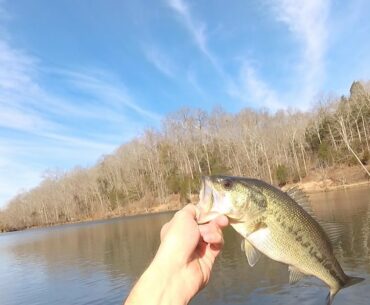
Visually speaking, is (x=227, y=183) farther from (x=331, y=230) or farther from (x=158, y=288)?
(x=331, y=230)

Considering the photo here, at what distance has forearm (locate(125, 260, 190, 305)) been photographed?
3.28 meters

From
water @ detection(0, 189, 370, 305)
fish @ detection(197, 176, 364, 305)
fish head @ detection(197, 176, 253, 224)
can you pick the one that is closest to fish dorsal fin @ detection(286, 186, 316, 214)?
fish @ detection(197, 176, 364, 305)

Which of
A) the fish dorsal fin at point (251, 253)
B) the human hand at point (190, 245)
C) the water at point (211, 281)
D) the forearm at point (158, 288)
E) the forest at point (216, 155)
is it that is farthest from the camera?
the forest at point (216, 155)

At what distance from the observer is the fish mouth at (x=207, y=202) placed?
3.63 metres

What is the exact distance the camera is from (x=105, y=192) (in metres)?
146

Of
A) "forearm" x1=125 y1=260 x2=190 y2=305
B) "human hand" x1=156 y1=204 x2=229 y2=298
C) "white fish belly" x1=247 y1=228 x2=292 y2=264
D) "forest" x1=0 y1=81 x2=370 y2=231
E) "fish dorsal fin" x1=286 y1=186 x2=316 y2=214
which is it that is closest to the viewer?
"forearm" x1=125 y1=260 x2=190 y2=305

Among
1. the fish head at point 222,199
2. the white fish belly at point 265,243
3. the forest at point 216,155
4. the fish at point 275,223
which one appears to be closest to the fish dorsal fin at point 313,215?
the fish at point 275,223

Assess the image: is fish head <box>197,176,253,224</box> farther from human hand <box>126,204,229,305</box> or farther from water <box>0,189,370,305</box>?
water <box>0,189,370,305</box>

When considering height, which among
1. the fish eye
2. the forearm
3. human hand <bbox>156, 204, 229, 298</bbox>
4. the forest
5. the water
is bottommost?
the water

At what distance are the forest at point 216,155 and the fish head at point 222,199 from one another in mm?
74292

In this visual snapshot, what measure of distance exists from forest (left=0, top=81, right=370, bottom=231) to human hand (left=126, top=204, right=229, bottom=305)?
74.6 meters

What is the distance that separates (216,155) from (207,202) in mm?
109471

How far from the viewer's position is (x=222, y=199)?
375cm

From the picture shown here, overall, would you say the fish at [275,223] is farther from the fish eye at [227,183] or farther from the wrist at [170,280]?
the wrist at [170,280]
